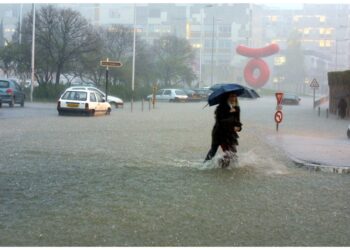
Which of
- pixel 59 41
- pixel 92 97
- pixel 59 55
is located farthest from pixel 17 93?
pixel 59 41

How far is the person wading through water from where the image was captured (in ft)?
36.0

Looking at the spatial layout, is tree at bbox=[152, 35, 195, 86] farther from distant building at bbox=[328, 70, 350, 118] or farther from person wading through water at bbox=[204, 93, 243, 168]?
person wading through water at bbox=[204, 93, 243, 168]

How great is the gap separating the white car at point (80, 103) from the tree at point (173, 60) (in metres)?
44.9

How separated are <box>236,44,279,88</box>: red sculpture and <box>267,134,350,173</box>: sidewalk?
63.3 metres

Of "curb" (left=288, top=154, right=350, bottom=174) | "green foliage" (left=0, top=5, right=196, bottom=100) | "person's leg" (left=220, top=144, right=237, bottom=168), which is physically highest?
"green foliage" (left=0, top=5, right=196, bottom=100)

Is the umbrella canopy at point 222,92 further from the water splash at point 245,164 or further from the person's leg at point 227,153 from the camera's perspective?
the water splash at point 245,164

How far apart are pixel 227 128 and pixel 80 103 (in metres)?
17.0

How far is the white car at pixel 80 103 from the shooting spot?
27.0m

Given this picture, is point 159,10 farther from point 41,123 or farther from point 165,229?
point 165,229

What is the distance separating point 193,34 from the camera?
141m

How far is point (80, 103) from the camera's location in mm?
26938

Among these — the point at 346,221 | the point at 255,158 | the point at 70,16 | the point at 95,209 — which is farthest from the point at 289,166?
the point at 70,16

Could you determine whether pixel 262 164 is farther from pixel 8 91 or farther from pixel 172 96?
pixel 172 96

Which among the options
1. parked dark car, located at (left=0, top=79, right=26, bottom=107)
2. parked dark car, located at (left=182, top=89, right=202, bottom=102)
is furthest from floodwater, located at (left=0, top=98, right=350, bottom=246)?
parked dark car, located at (left=182, top=89, right=202, bottom=102)
